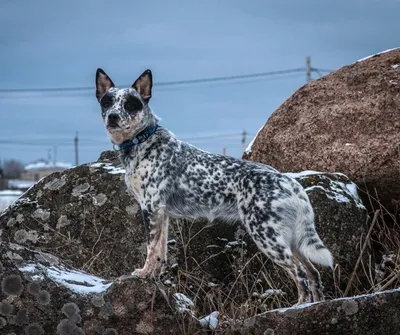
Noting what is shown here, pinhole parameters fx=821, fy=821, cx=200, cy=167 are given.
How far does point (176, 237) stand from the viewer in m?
7.92

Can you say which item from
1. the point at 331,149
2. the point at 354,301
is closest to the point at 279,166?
the point at 331,149

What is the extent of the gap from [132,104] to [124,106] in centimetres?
7

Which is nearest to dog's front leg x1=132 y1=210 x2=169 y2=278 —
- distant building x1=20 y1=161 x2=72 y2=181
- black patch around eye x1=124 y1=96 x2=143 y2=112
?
black patch around eye x1=124 y1=96 x2=143 y2=112

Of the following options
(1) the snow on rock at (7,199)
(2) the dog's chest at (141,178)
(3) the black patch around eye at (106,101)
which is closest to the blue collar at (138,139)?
(2) the dog's chest at (141,178)

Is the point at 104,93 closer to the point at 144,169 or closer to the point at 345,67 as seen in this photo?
the point at 144,169

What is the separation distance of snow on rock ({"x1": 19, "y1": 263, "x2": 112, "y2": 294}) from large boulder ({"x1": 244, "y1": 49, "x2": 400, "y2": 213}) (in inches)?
151

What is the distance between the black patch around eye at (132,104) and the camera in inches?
264

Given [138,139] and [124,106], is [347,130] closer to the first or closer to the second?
[138,139]

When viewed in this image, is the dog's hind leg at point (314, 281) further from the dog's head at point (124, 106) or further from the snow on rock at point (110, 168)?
the snow on rock at point (110, 168)

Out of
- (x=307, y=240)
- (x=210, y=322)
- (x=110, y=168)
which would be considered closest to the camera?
(x=210, y=322)

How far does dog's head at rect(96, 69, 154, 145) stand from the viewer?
261 inches

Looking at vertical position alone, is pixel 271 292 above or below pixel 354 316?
below

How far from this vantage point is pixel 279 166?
30.5 feet

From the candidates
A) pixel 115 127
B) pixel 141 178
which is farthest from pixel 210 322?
pixel 115 127
